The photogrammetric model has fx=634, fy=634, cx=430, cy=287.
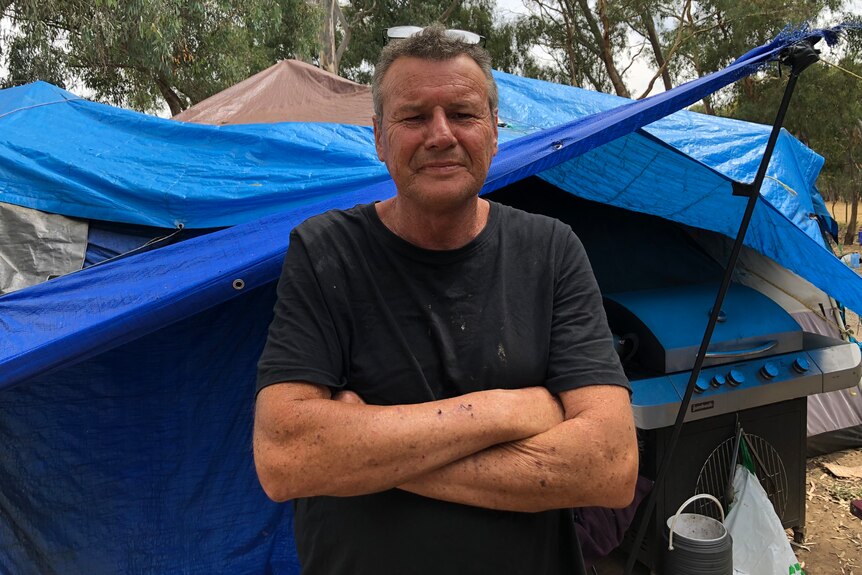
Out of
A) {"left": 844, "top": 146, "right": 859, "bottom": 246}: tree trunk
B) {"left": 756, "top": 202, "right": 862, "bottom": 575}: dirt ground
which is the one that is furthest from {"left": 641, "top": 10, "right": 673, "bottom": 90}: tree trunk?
{"left": 756, "top": 202, "right": 862, "bottom": 575}: dirt ground

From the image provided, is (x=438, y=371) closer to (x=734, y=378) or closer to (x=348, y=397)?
(x=348, y=397)

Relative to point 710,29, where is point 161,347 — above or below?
below

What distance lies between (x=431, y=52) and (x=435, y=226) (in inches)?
14.3

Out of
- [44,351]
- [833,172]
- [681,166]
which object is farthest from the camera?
[833,172]

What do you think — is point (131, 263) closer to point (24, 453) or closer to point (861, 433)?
point (24, 453)

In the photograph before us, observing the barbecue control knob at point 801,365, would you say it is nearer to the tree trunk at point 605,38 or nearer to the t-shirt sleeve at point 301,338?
the t-shirt sleeve at point 301,338

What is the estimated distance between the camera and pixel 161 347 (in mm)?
2336

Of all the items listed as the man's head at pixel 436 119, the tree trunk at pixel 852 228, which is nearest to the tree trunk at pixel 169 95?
the man's head at pixel 436 119

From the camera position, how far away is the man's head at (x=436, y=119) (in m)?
1.28

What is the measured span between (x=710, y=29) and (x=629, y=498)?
1717cm

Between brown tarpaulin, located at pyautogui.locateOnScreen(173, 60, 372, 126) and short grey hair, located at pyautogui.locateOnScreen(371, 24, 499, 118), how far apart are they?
9.61 ft

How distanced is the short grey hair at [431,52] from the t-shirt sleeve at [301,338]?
42 cm

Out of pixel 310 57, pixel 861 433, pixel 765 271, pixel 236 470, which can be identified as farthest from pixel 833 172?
pixel 236 470

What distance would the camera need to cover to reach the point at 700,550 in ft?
8.39
